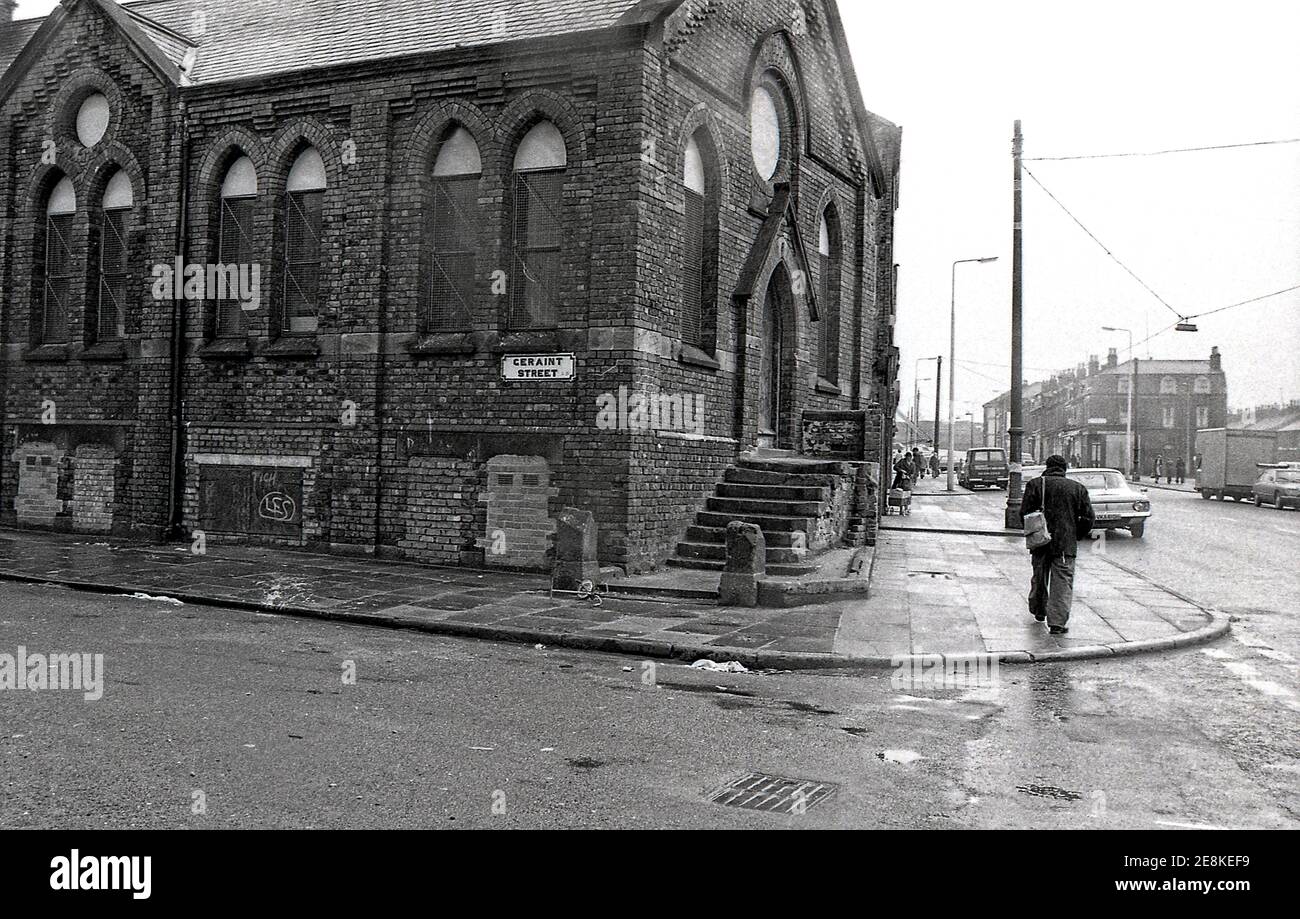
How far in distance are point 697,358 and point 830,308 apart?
6.86m

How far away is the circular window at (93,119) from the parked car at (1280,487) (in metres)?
38.0

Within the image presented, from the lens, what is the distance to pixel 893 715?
705 centimetres

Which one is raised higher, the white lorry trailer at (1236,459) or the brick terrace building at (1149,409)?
the brick terrace building at (1149,409)

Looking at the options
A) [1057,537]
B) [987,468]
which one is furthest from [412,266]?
[987,468]

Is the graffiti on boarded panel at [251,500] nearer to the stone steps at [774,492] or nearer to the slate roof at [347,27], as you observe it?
the slate roof at [347,27]

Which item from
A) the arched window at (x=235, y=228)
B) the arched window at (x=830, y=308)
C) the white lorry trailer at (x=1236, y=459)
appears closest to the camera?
the arched window at (x=235, y=228)

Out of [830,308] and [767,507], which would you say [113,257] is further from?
[830,308]

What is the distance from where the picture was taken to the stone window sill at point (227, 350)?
619 inches

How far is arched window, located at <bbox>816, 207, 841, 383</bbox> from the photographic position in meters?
20.2

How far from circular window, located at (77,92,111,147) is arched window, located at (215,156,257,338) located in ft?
9.61

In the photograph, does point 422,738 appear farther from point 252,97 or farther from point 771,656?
point 252,97

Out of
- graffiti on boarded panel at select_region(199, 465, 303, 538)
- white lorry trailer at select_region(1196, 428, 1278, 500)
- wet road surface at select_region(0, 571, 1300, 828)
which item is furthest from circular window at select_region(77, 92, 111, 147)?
white lorry trailer at select_region(1196, 428, 1278, 500)

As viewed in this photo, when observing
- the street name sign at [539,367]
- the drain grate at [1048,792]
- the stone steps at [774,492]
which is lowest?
the drain grate at [1048,792]

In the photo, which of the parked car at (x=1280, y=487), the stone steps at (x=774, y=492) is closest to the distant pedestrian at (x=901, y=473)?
the parked car at (x=1280, y=487)
